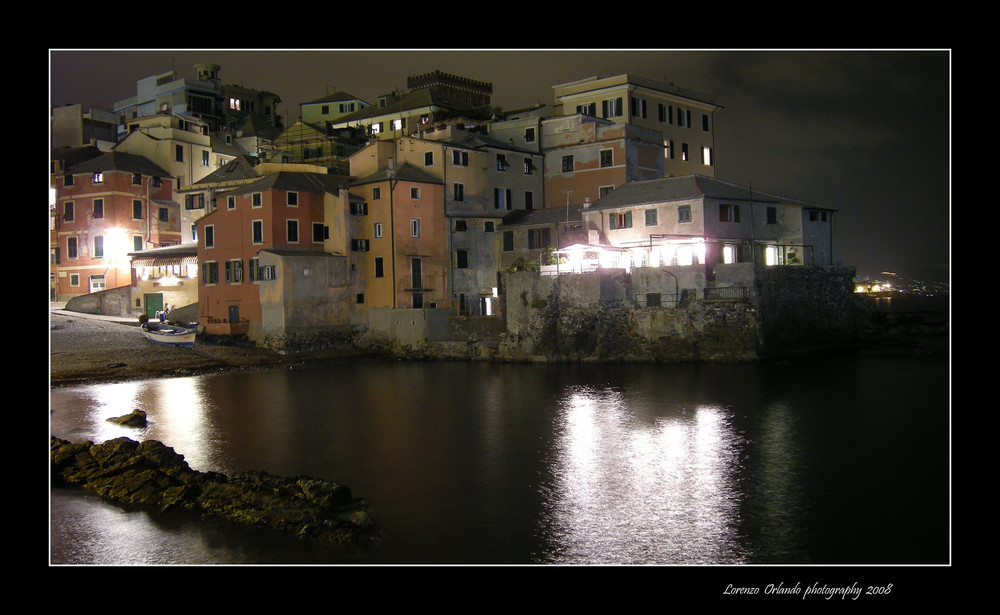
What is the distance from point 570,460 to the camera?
2097cm

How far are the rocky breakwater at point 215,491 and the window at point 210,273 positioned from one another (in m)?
27.6

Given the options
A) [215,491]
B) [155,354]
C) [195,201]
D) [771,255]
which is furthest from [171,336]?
[771,255]

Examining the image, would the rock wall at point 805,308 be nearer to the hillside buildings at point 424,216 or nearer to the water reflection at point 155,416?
the hillside buildings at point 424,216

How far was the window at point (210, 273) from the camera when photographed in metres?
46.8

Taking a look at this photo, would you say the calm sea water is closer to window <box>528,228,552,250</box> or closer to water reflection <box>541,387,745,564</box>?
water reflection <box>541,387,745,564</box>

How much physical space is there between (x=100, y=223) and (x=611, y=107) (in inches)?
1459

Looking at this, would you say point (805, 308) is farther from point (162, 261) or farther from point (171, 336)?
point (162, 261)

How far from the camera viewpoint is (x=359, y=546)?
1431 cm

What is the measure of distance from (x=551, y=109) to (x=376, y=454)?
1631 inches

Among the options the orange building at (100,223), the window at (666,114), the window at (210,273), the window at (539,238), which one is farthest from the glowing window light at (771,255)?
the orange building at (100,223)

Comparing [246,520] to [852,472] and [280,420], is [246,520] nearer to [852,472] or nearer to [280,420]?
[280,420]

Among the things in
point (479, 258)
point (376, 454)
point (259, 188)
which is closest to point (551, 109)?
point (479, 258)

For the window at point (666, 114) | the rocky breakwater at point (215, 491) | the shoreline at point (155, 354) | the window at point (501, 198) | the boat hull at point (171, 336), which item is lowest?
the rocky breakwater at point (215, 491)

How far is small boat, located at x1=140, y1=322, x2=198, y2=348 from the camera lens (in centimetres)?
4272
